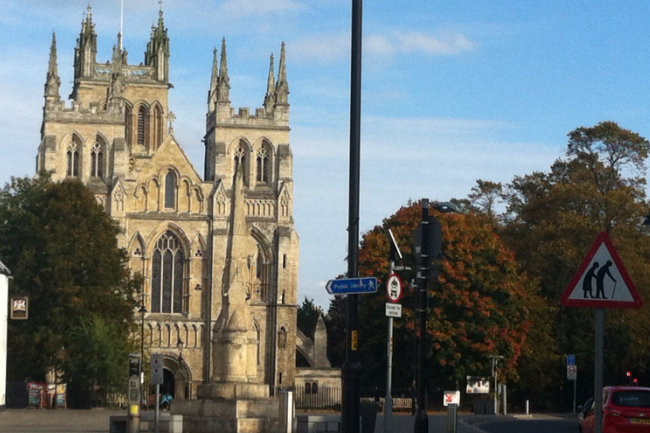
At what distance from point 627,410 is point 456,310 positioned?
3629cm

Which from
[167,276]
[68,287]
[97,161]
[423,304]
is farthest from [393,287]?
[97,161]

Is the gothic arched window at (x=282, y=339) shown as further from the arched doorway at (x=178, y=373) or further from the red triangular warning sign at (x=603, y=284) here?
the red triangular warning sign at (x=603, y=284)

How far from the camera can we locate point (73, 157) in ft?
311

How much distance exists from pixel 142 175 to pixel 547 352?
3795 centimetres

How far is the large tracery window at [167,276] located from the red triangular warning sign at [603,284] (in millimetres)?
82626

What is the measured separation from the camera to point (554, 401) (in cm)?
7306

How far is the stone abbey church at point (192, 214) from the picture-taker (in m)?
92.5

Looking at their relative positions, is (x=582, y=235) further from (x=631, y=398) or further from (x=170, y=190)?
(x=631, y=398)

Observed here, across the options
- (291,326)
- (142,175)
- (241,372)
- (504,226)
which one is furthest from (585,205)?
(241,372)

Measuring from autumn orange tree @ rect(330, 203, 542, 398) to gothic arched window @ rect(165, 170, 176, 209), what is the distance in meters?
33.4

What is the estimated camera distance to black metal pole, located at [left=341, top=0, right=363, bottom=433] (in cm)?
1630

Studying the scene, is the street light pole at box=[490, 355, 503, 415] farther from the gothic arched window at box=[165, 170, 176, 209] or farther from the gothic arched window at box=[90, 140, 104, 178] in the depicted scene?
the gothic arched window at box=[90, 140, 104, 178]

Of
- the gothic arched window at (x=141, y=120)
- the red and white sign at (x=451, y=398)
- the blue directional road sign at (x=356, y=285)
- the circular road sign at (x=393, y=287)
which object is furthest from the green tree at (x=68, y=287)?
the blue directional road sign at (x=356, y=285)

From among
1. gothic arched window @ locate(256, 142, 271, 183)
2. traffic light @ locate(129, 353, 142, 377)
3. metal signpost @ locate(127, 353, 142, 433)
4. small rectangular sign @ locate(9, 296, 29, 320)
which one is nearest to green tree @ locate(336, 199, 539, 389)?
small rectangular sign @ locate(9, 296, 29, 320)
